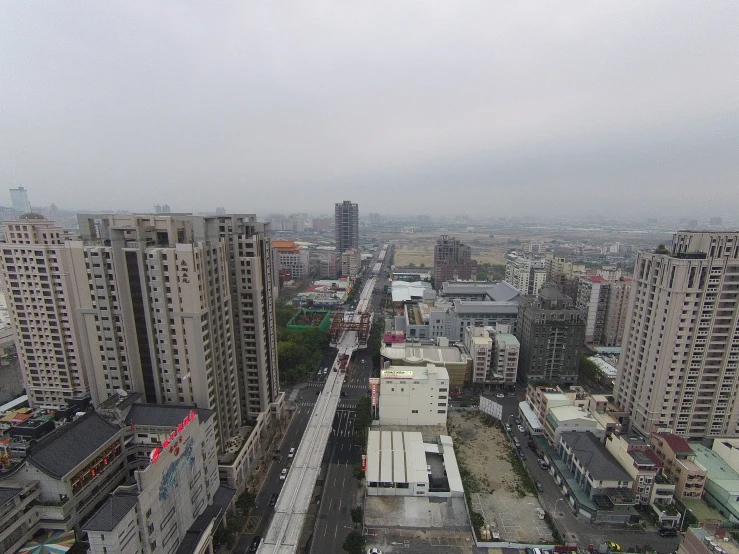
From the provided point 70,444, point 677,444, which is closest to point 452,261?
point 677,444

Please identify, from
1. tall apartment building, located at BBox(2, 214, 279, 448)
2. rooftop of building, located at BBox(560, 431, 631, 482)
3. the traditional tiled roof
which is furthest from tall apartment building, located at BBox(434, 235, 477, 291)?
the traditional tiled roof

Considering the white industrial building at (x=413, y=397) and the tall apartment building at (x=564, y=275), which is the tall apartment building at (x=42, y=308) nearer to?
the white industrial building at (x=413, y=397)

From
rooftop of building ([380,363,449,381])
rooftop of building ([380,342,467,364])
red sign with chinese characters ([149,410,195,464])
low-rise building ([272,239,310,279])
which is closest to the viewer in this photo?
red sign with chinese characters ([149,410,195,464])

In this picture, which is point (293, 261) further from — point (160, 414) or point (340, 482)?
point (160, 414)

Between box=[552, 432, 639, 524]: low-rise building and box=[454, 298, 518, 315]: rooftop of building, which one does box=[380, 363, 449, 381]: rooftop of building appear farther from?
box=[454, 298, 518, 315]: rooftop of building

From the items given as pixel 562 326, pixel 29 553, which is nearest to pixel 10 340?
pixel 29 553

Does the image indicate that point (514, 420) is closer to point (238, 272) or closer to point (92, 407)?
point (238, 272)

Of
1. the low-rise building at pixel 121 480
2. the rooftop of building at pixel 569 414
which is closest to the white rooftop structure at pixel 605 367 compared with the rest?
the rooftop of building at pixel 569 414
